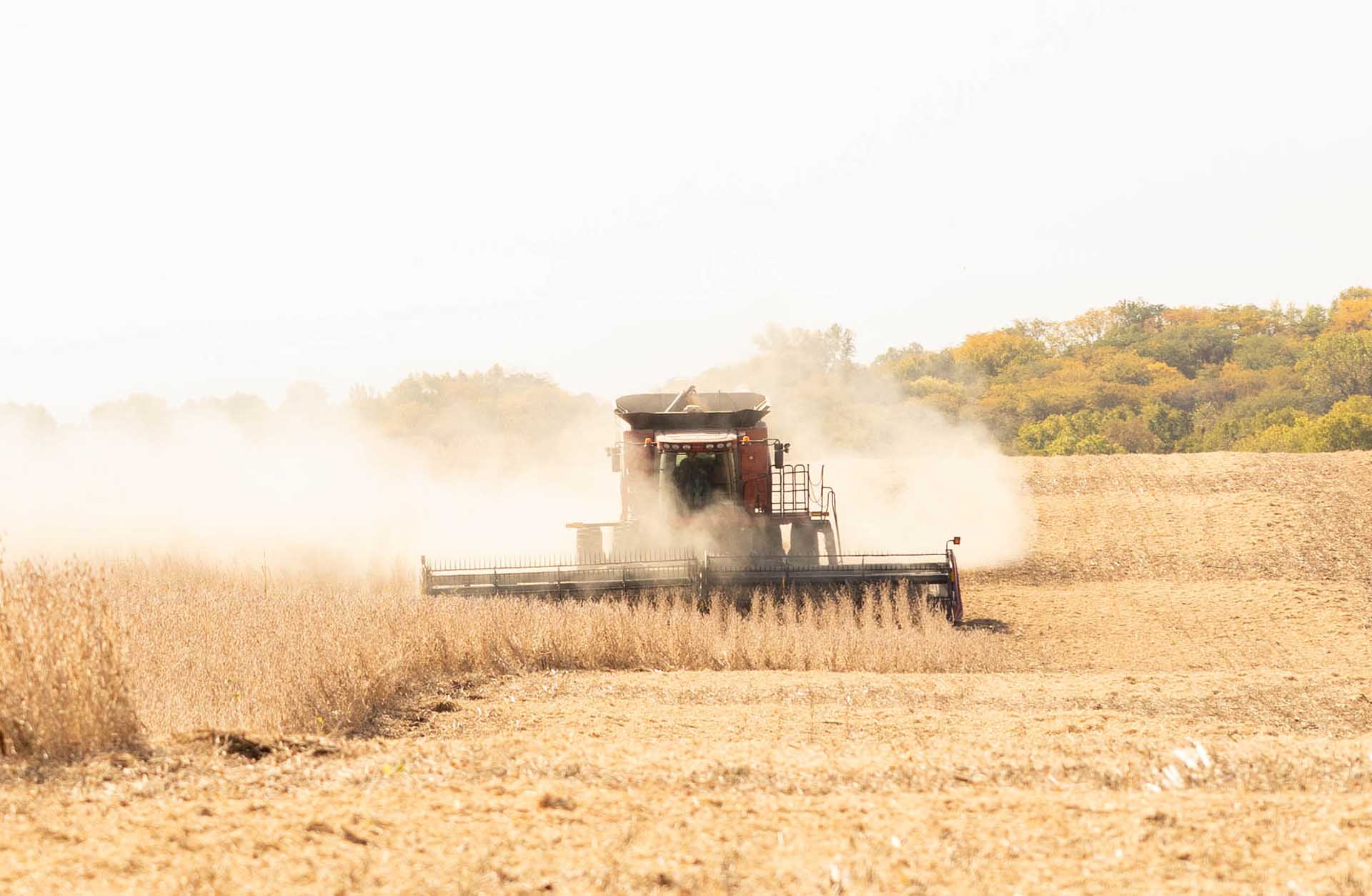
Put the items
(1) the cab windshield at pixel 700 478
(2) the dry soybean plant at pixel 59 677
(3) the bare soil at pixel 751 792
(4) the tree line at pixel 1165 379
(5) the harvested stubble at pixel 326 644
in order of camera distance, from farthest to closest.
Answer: (4) the tree line at pixel 1165 379 < (1) the cab windshield at pixel 700 478 < (5) the harvested stubble at pixel 326 644 < (2) the dry soybean plant at pixel 59 677 < (3) the bare soil at pixel 751 792

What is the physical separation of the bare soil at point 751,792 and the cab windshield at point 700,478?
5.45 meters

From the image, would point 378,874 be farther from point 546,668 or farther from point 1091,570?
point 1091,570

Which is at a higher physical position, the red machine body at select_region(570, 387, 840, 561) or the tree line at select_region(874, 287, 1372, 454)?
the tree line at select_region(874, 287, 1372, 454)

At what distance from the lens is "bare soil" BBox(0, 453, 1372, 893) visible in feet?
15.9

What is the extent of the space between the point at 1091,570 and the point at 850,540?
460 cm

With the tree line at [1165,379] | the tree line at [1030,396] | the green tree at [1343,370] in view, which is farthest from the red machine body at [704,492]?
the green tree at [1343,370]

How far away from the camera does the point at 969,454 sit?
123 ft

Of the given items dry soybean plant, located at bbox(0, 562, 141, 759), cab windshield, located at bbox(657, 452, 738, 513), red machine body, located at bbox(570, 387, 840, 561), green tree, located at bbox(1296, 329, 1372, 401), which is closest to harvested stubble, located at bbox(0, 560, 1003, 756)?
dry soybean plant, located at bbox(0, 562, 141, 759)

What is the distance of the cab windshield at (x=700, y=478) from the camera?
17.2 metres

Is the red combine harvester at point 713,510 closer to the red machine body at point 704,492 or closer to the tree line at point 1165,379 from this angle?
the red machine body at point 704,492

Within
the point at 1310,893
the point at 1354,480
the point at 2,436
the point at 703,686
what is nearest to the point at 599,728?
the point at 703,686

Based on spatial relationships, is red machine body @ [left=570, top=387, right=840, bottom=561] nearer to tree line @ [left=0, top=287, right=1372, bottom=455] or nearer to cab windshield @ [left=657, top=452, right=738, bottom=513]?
cab windshield @ [left=657, top=452, right=738, bottom=513]

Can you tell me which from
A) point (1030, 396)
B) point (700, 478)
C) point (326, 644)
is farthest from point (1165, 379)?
point (326, 644)

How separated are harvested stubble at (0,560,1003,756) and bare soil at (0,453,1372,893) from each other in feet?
1.17
